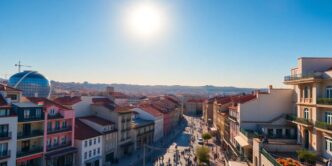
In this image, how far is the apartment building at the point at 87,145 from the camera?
53.3 m

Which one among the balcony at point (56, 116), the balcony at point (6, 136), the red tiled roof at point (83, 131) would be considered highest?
the balcony at point (56, 116)

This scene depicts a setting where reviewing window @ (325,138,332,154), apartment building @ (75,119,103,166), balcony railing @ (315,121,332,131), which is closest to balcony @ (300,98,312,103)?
balcony railing @ (315,121,332,131)

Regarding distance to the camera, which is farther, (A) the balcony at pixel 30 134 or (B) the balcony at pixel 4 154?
(A) the balcony at pixel 30 134

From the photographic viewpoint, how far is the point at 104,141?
59969mm

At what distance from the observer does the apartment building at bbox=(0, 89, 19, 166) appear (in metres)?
41.1

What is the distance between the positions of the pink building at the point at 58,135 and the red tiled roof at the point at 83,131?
1925 millimetres

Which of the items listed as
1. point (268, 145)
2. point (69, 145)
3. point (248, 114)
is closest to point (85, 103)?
point (69, 145)

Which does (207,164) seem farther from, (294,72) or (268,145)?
(294,72)

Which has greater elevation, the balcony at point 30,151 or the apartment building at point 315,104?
the apartment building at point 315,104

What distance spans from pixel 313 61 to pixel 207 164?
25.6 meters

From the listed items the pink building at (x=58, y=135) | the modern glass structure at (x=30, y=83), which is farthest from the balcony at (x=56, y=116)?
the modern glass structure at (x=30, y=83)

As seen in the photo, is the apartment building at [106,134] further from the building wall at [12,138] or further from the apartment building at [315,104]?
the apartment building at [315,104]

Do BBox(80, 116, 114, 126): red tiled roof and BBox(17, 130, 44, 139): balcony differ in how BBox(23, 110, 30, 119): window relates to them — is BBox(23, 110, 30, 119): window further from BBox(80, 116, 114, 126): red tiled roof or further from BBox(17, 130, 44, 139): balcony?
BBox(80, 116, 114, 126): red tiled roof

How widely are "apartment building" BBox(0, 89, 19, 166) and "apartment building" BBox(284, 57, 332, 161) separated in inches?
1507
